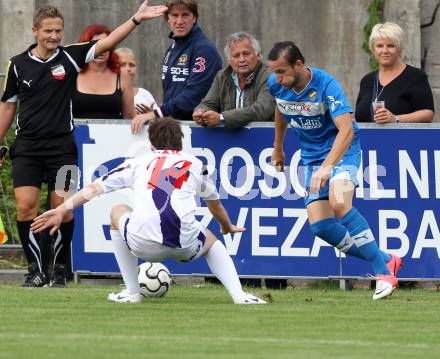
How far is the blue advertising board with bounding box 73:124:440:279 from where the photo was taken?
1168 cm

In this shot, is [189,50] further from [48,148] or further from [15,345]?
[15,345]

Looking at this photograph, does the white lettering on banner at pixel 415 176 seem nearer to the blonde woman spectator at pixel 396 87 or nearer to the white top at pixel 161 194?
the blonde woman spectator at pixel 396 87

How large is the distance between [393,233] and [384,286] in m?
1.38

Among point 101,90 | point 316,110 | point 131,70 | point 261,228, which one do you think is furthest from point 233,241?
point 131,70

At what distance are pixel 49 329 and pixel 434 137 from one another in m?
4.65

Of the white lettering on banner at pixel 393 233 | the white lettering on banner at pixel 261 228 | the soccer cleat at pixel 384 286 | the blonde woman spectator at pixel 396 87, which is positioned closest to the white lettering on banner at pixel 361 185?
the white lettering on banner at pixel 393 233

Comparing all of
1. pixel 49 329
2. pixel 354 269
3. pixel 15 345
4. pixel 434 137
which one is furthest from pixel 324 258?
pixel 15 345

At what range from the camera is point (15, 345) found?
747 centimetres

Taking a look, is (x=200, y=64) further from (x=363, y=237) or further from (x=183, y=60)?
(x=363, y=237)

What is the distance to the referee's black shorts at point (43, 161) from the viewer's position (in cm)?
1133

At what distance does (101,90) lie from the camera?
12344 mm

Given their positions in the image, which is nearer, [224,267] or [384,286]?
[224,267]

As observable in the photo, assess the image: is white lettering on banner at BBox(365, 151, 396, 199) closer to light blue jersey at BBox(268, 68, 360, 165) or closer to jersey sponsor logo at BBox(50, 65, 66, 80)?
light blue jersey at BBox(268, 68, 360, 165)

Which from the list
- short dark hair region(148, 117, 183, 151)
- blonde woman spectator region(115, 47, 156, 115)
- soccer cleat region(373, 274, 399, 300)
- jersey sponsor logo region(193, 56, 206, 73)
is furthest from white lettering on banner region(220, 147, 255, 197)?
short dark hair region(148, 117, 183, 151)
